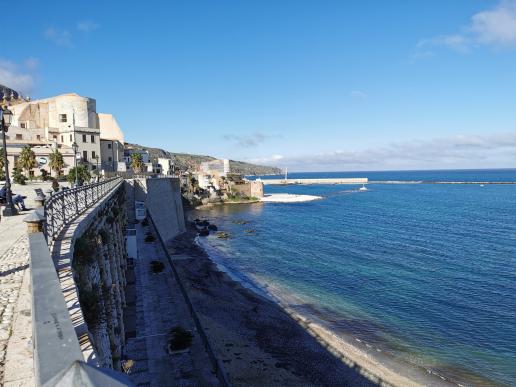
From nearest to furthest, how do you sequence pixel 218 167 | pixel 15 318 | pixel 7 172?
1. pixel 15 318
2. pixel 7 172
3. pixel 218 167

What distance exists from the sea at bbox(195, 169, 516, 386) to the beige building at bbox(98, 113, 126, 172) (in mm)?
22079

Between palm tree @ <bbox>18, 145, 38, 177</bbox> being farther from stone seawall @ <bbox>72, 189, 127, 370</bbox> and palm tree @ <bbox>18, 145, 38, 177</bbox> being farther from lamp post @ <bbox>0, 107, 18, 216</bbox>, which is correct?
stone seawall @ <bbox>72, 189, 127, 370</bbox>

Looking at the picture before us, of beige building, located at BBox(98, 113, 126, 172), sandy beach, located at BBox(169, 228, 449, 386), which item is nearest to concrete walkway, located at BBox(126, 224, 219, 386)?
sandy beach, located at BBox(169, 228, 449, 386)

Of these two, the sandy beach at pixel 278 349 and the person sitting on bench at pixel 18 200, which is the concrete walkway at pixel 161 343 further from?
the person sitting on bench at pixel 18 200

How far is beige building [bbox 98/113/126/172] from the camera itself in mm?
64188

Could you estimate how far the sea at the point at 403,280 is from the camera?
23.2m

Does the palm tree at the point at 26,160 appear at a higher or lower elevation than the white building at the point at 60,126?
lower

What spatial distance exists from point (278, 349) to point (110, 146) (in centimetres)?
5572

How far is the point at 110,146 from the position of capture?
66.9m

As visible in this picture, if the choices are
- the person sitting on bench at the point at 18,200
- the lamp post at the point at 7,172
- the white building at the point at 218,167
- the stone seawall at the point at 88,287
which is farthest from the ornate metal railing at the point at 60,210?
the white building at the point at 218,167

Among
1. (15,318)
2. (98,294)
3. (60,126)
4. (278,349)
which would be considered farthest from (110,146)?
(15,318)

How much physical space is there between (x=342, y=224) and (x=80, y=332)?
67.6m

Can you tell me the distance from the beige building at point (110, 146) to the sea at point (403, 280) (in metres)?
22.1

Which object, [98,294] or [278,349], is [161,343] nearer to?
[98,294]
